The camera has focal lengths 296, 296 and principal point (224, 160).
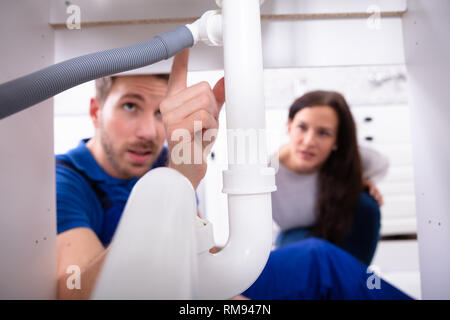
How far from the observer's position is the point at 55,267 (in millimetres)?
478

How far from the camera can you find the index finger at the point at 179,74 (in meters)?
0.41

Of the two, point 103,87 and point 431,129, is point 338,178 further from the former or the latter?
point 103,87

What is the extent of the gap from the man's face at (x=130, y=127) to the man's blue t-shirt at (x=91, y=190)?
0.03m

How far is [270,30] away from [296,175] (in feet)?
3.13

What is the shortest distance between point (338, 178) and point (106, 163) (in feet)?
3.18

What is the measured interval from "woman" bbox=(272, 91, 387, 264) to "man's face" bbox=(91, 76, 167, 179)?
721 mm

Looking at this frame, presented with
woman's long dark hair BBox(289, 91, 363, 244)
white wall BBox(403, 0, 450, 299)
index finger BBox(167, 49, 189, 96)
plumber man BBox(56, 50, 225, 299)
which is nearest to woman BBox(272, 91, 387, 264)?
woman's long dark hair BBox(289, 91, 363, 244)

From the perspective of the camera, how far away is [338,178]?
4.28 ft

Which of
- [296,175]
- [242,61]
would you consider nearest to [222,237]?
[296,175]

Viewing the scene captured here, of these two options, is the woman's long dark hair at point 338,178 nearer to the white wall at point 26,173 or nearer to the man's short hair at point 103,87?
the man's short hair at point 103,87

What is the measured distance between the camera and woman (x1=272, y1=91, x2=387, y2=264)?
49.6 inches

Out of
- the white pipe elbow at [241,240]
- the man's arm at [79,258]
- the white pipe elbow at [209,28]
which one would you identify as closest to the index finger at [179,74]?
the white pipe elbow at [209,28]

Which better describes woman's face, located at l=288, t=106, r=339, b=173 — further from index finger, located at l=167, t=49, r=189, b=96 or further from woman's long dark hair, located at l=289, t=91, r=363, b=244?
index finger, located at l=167, t=49, r=189, b=96
